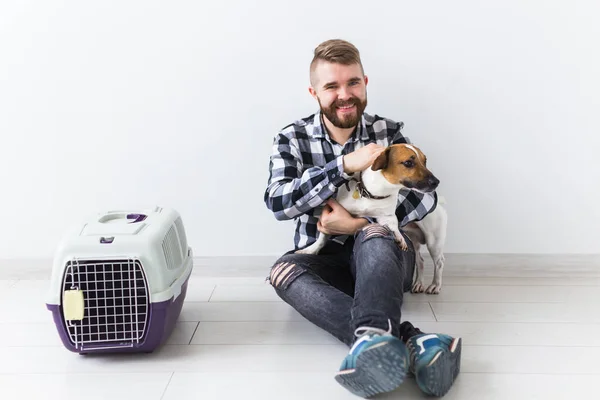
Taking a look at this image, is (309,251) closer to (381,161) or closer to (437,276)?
(381,161)

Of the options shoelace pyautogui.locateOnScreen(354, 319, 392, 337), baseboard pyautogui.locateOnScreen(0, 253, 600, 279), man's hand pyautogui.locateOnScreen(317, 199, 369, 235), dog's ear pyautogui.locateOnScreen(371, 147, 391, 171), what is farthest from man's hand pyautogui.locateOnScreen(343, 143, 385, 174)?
baseboard pyautogui.locateOnScreen(0, 253, 600, 279)

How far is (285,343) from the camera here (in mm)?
Result: 1751

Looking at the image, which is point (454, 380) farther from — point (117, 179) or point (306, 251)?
point (117, 179)

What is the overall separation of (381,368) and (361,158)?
597mm

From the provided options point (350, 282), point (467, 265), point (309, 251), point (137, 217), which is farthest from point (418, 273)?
point (137, 217)

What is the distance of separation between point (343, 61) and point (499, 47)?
0.70 metres

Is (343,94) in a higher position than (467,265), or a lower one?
higher

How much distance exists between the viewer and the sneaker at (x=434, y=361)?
54.4 inches

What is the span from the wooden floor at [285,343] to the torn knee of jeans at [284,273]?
0.16 meters

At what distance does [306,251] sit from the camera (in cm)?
191

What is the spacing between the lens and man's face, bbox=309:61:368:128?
1825 mm

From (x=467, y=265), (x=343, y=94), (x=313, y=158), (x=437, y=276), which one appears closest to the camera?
(x=343, y=94)

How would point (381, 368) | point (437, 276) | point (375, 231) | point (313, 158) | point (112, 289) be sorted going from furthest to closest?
1. point (437, 276)
2. point (313, 158)
3. point (375, 231)
4. point (112, 289)
5. point (381, 368)

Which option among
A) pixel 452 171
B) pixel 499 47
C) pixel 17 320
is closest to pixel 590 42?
pixel 499 47
